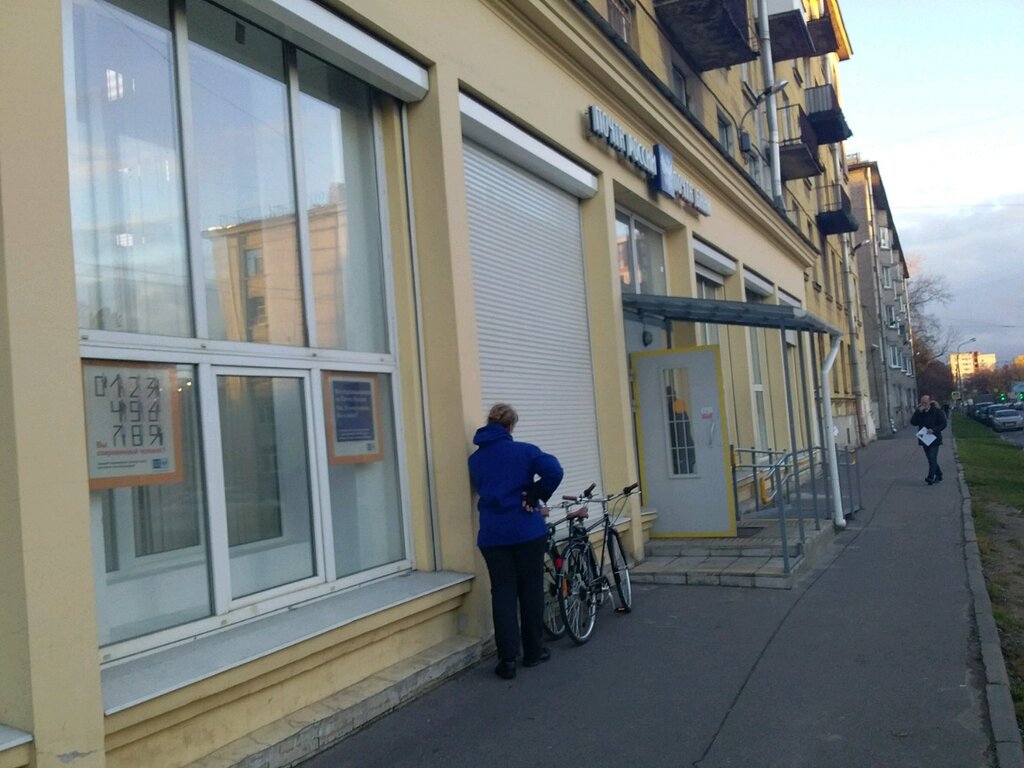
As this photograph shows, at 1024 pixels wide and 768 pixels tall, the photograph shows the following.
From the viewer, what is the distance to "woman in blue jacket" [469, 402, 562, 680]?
5.85m

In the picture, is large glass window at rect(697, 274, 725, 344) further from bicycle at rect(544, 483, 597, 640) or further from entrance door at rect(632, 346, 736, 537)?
bicycle at rect(544, 483, 597, 640)

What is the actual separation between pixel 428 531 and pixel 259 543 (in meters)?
1.51

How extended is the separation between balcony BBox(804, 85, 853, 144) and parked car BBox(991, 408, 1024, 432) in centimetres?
3297

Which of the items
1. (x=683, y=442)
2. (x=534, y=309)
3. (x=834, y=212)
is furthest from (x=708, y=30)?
(x=834, y=212)

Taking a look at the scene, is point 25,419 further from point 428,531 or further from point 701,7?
point 701,7

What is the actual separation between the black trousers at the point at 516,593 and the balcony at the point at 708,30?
10.8 metres

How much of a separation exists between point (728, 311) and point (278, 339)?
5.56 m

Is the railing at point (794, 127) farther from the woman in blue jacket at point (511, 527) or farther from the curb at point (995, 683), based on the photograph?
the woman in blue jacket at point (511, 527)

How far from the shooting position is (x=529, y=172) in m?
8.77

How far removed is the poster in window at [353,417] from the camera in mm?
5816

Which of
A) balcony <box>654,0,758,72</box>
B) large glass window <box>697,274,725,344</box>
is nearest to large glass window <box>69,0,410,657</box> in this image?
large glass window <box>697,274,725,344</box>

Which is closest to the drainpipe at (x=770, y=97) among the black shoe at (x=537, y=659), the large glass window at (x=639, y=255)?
the large glass window at (x=639, y=255)

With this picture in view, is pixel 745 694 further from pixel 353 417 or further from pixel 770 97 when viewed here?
pixel 770 97

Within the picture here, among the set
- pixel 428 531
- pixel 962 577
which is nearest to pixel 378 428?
pixel 428 531
